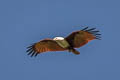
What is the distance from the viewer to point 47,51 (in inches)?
1635

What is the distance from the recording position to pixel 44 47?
41.5 metres

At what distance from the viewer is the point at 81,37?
1572 inches

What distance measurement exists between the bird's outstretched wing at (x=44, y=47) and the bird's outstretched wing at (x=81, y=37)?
1034mm

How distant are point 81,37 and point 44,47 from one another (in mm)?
2672

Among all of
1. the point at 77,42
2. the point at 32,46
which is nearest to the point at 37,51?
the point at 32,46

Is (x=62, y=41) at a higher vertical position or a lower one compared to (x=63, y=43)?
higher

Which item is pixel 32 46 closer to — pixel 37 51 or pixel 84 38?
pixel 37 51

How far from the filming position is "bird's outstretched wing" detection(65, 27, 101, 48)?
130 feet

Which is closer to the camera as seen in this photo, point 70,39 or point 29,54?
point 70,39

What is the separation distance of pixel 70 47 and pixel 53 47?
1499 mm

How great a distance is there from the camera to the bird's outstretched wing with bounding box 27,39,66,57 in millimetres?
40750

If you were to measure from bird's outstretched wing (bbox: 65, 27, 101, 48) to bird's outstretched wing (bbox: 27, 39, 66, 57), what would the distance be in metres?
1.03

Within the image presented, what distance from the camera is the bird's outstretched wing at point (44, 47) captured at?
4075cm

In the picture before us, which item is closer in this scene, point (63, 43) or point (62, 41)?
point (62, 41)
